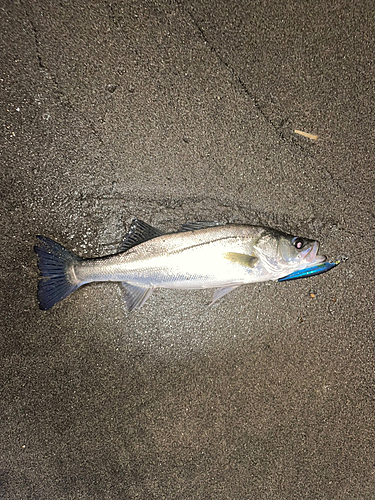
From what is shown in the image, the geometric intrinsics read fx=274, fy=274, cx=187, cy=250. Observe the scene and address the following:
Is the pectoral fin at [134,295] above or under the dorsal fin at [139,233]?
under

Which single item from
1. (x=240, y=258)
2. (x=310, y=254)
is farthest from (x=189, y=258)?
(x=310, y=254)

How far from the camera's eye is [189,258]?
2236 millimetres

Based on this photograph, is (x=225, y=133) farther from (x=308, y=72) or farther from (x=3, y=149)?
(x=3, y=149)

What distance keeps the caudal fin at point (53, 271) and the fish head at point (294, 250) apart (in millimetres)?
1685

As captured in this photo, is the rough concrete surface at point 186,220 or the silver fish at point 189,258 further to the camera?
the rough concrete surface at point 186,220

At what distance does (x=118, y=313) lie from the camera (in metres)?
2.50

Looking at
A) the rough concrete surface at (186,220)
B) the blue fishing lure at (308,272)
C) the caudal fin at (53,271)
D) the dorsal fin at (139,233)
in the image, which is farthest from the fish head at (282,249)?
the caudal fin at (53,271)

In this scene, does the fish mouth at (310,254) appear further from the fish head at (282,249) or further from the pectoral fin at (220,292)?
the pectoral fin at (220,292)

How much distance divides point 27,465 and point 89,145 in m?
2.92

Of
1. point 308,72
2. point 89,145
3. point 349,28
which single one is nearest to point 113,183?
point 89,145

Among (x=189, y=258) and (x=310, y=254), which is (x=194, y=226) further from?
(x=310, y=254)

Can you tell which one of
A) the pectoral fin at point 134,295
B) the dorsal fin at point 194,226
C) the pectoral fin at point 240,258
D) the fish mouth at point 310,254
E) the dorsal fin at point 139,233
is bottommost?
the fish mouth at point 310,254

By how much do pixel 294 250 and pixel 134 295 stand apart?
141cm

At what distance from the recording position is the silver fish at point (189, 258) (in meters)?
2.24
